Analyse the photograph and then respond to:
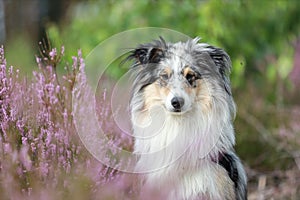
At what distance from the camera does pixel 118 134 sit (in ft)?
14.3

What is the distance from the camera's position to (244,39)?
8.33 m

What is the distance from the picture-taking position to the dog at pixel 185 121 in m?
3.92

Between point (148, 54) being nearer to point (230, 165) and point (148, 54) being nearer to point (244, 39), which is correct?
point (230, 165)

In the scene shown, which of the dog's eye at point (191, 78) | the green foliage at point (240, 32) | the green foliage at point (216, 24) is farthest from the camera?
the green foliage at point (216, 24)

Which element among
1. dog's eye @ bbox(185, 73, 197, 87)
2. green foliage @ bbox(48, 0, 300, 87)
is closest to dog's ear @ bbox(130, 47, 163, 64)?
dog's eye @ bbox(185, 73, 197, 87)

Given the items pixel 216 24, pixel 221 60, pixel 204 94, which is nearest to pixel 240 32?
pixel 216 24

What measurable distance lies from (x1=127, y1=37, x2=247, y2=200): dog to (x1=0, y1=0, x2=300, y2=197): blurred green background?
2.05 m

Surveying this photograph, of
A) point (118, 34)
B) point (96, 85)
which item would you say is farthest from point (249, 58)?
point (96, 85)

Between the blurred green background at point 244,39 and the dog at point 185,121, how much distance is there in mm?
2053

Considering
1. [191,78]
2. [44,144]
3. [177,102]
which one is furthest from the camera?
[191,78]

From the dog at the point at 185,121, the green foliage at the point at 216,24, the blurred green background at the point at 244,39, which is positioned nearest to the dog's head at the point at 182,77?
the dog at the point at 185,121

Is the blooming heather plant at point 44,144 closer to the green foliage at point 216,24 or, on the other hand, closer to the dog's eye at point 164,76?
the dog's eye at point 164,76

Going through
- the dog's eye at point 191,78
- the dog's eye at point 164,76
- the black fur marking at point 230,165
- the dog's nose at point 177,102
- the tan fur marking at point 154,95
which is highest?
the dog's eye at point 164,76

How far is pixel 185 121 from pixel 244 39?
4.51m
